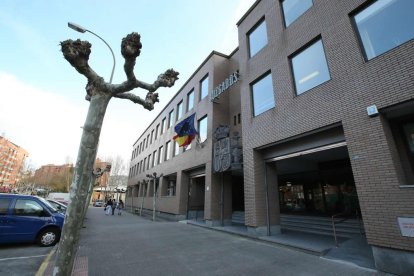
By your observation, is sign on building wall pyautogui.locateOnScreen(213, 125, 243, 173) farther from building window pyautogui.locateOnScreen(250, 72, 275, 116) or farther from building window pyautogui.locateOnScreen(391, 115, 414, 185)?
building window pyautogui.locateOnScreen(391, 115, 414, 185)

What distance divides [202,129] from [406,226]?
45.0ft

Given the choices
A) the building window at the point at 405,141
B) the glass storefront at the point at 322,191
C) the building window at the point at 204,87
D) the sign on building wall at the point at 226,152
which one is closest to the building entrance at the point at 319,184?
the glass storefront at the point at 322,191

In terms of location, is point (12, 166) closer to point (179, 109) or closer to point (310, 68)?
point (179, 109)

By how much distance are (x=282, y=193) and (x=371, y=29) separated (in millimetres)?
13081

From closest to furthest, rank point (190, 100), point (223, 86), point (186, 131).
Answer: point (223, 86)
point (186, 131)
point (190, 100)

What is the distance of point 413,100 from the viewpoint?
18.8ft

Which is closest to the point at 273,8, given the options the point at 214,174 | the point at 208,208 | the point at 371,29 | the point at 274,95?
the point at 274,95

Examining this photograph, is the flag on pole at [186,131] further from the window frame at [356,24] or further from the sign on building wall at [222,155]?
the window frame at [356,24]

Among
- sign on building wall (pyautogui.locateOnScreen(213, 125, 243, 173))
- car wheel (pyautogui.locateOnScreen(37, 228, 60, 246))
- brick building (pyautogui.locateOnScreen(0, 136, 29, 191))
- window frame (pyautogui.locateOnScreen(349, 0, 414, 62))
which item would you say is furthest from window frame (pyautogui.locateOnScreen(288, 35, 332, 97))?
brick building (pyautogui.locateOnScreen(0, 136, 29, 191))

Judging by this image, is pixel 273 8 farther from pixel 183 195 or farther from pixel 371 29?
pixel 183 195

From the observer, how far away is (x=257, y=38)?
13023mm

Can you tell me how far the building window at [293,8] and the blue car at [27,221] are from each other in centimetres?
1352

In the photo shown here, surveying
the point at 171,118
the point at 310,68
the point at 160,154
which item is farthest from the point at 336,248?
the point at 160,154

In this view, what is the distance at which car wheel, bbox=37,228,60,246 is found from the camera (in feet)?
27.2
